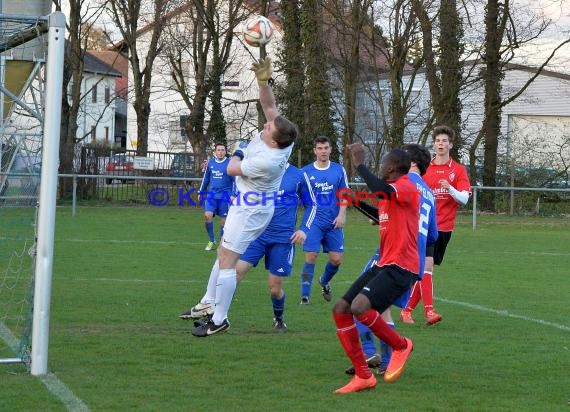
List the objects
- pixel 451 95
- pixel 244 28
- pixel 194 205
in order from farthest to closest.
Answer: pixel 451 95 < pixel 194 205 < pixel 244 28

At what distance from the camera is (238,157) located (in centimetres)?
790

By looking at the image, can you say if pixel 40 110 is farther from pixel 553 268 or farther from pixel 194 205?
pixel 194 205

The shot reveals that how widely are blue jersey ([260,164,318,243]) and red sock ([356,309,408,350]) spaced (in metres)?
2.48

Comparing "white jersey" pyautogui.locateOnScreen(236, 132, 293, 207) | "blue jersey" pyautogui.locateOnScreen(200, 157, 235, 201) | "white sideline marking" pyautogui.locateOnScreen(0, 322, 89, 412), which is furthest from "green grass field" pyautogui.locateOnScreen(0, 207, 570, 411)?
"blue jersey" pyautogui.locateOnScreen(200, 157, 235, 201)

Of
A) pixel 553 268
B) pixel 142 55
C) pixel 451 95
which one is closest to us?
pixel 553 268

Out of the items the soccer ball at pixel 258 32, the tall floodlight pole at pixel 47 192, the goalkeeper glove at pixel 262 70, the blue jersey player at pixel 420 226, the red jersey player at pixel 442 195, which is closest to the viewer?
the tall floodlight pole at pixel 47 192

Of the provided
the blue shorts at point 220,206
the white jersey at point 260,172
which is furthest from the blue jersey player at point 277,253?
the blue shorts at point 220,206

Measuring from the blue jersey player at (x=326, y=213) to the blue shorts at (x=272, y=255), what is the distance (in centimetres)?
223

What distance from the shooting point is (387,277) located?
249 inches

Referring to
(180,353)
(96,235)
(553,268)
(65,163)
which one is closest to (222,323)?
(180,353)

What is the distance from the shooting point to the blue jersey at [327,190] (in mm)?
11352

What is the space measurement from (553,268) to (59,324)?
9505mm

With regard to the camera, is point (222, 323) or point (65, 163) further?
point (65, 163)

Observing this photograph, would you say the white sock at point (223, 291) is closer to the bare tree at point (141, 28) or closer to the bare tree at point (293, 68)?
the bare tree at point (293, 68)
